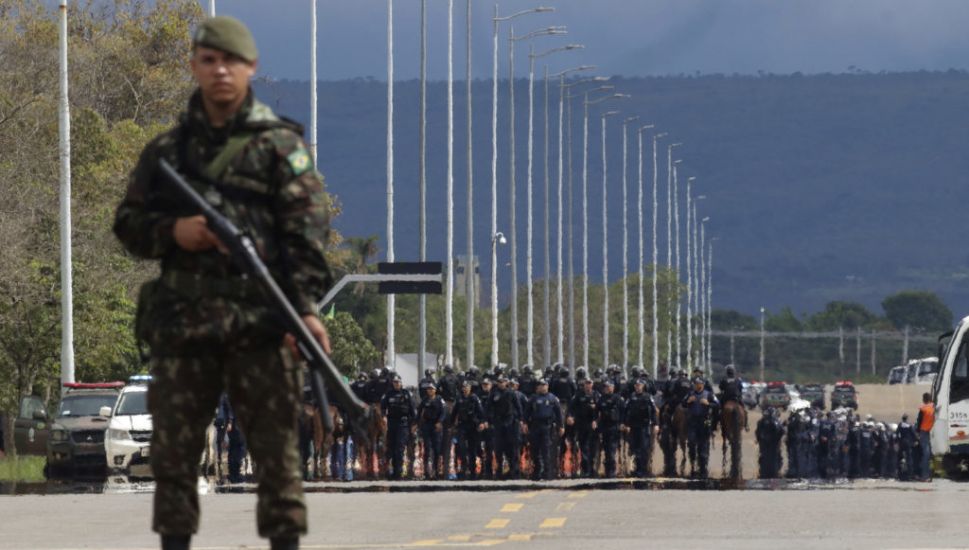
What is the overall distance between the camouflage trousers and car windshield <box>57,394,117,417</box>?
32983 millimetres

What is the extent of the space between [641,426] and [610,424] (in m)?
0.56

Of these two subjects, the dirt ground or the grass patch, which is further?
the dirt ground

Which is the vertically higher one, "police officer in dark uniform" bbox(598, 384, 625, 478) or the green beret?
the green beret

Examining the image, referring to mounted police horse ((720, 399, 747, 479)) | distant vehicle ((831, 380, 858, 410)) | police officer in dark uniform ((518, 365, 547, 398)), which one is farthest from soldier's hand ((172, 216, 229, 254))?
distant vehicle ((831, 380, 858, 410))

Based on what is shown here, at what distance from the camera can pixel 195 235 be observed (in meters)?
8.44

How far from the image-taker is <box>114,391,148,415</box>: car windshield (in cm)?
3897

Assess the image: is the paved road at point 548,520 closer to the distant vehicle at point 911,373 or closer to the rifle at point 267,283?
the rifle at point 267,283

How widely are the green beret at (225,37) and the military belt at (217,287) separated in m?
0.75

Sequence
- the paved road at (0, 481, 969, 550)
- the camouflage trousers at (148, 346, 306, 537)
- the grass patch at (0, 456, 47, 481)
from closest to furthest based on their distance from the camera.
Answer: the camouflage trousers at (148, 346, 306, 537), the paved road at (0, 481, 969, 550), the grass patch at (0, 456, 47, 481)

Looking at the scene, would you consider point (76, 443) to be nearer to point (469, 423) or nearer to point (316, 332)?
point (469, 423)

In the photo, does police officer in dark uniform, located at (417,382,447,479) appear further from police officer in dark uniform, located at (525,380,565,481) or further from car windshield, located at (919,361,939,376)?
car windshield, located at (919,361,939,376)

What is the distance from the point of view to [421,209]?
6341 cm

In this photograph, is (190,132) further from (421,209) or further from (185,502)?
(421,209)

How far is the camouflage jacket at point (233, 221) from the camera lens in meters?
8.54
